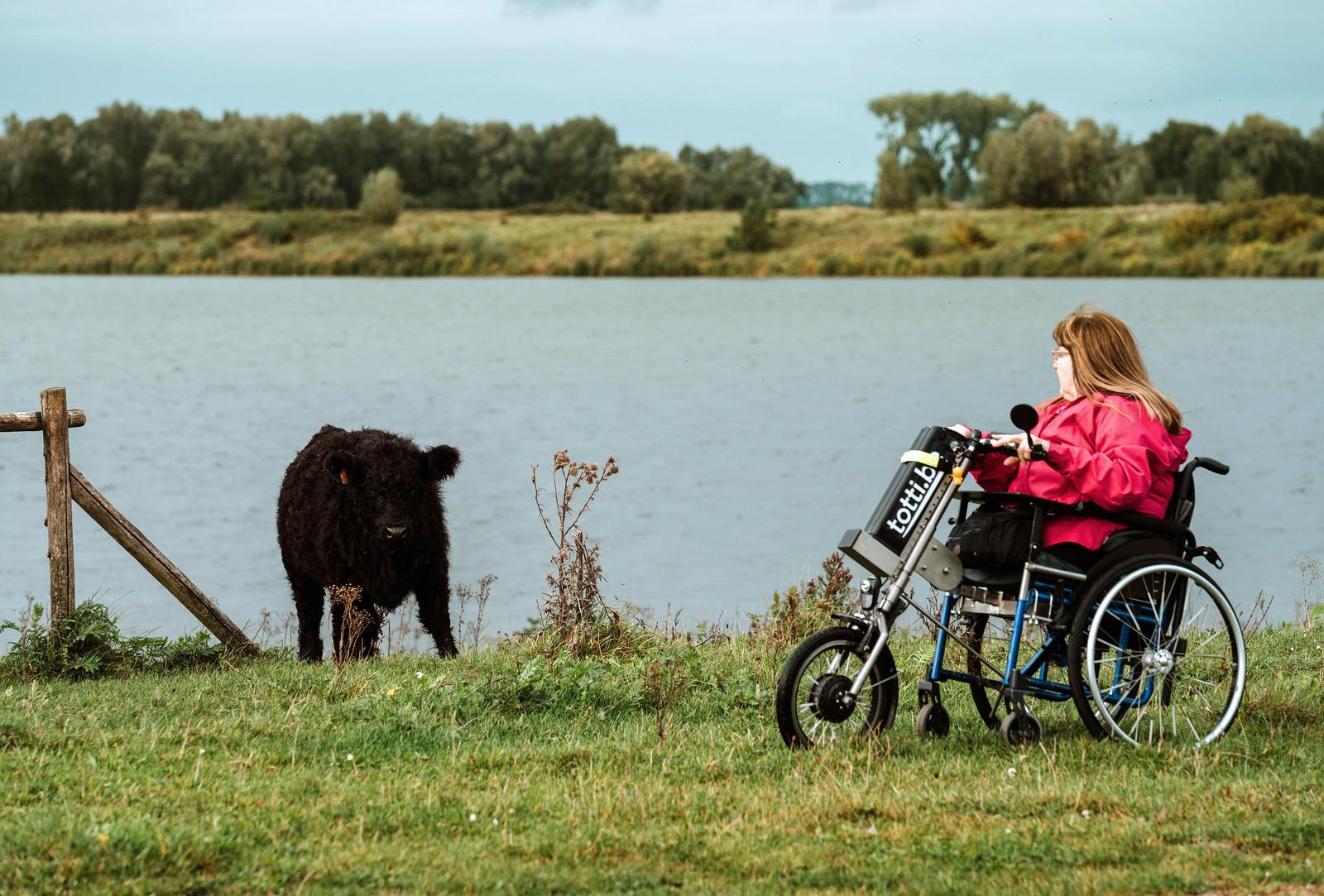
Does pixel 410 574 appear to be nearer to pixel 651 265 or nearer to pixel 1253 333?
pixel 1253 333

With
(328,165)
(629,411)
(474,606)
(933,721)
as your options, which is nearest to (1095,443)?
(933,721)

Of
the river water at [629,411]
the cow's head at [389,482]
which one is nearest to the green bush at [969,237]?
the river water at [629,411]

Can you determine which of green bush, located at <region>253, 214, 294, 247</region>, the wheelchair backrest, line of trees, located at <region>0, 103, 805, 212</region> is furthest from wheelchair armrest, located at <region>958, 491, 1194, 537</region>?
line of trees, located at <region>0, 103, 805, 212</region>

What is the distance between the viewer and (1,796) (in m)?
5.70

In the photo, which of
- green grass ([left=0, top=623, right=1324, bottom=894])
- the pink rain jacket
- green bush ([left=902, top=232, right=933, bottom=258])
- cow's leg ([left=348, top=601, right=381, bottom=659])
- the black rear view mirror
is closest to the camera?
green grass ([left=0, top=623, right=1324, bottom=894])

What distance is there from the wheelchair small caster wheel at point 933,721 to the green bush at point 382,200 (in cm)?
10189

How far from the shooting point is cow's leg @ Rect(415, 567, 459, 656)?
1062 centimetres

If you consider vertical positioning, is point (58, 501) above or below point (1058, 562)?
below

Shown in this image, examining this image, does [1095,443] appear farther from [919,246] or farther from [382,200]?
[382,200]

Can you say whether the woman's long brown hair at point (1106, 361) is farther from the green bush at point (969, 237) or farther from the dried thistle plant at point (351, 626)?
the green bush at point (969, 237)

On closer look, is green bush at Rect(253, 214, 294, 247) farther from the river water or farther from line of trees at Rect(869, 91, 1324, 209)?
line of trees at Rect(869, 91, 1324, 209)

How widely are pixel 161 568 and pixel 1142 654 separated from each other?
6.46m

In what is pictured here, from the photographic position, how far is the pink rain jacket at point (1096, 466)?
20.6ft

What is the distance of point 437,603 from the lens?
10.7 meters
